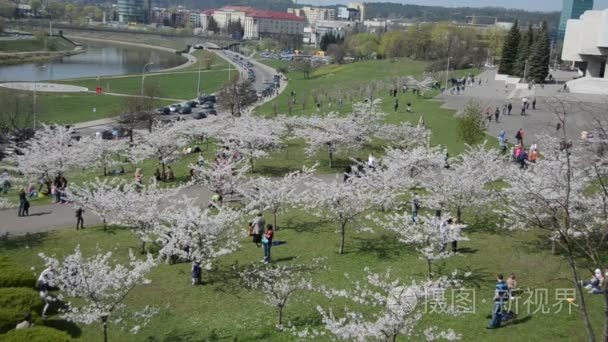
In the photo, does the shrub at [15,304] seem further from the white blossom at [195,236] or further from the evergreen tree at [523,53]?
the evergreen tree at [523,53]

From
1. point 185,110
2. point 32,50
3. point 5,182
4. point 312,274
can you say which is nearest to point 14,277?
point 312,274

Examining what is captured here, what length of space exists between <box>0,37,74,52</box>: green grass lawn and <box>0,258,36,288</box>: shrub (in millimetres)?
96950

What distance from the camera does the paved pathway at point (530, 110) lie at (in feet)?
105

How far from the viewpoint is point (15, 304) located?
12.0m

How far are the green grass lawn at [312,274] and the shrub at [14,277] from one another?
1663mm

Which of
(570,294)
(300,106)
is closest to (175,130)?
(570,294)

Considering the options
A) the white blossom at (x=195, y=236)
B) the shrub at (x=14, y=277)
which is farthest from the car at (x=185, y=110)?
the shrub at (x=14, y=277)

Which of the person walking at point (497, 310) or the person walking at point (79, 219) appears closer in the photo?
the person walking at point (497, 310)

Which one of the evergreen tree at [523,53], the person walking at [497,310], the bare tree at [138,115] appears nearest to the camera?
the person walking at [497,310]

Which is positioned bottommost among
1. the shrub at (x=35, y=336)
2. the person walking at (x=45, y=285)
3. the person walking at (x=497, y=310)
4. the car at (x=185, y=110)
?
the car at (x=185, y=110)

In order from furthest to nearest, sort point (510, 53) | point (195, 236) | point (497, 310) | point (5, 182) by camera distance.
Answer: point (510, 53) → point (5, 182) → point (195, 236) → point (497, 310)

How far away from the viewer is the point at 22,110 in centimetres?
4041

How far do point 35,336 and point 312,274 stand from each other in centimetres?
638

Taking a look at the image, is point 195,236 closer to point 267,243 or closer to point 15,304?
point 267,243
